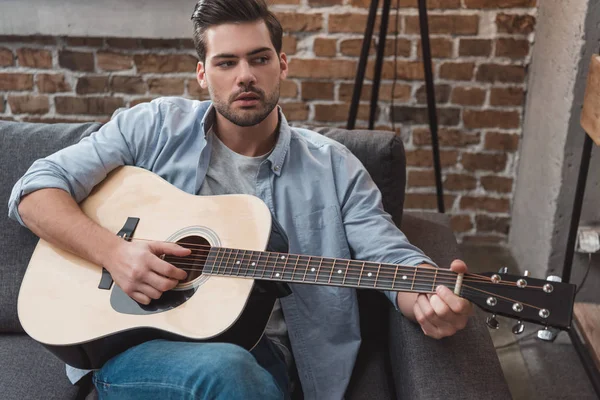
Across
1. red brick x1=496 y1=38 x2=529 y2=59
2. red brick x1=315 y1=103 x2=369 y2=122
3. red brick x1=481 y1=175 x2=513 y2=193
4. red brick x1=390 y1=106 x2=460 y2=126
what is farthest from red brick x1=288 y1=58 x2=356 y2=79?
red brick x1=481 y1=175 x2=513 y2=193

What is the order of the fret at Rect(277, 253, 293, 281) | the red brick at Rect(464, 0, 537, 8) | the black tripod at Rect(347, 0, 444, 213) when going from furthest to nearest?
the red brick at Rect(464, 0, 537, 8), the black tripod at Rect(347, 0, 444, 213), the fret at Rect(277, 253, 293, 281)

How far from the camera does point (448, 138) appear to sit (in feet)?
8.90

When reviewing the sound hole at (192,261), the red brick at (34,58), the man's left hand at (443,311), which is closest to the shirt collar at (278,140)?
the sound hole at (192,261)

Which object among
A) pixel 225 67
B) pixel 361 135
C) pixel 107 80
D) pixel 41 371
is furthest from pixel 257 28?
pixel 107 80

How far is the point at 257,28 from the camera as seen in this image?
1569 millimetres

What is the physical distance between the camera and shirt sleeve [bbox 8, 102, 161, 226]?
5.06 ft

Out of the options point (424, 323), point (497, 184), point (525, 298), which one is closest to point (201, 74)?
point (424, 323)

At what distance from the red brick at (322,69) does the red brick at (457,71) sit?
351 mm

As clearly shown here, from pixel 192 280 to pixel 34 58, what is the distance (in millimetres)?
1704

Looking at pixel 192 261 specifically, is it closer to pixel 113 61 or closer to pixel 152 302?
pixel 152 302

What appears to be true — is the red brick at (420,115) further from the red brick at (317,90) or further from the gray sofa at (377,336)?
the gray sofa at (377,336)

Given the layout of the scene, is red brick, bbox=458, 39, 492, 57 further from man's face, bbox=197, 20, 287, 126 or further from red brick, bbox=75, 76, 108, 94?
red brick, bbox=75, 76, 108, 94

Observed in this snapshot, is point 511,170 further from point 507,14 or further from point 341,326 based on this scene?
point 341,326

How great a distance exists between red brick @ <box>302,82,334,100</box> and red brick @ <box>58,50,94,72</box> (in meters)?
0.85
